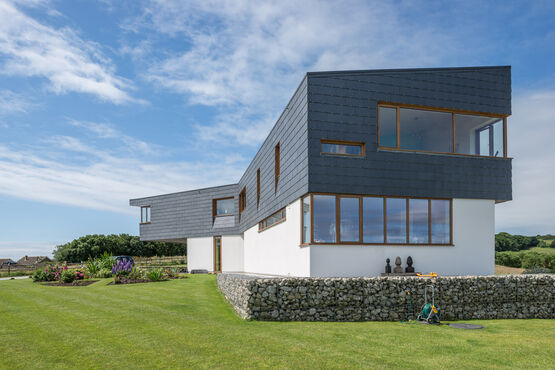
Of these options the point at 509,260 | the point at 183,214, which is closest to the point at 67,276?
the point at 183,214

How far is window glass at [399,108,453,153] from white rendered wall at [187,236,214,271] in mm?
19485

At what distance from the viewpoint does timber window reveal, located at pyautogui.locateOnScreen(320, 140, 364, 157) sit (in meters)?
13.0

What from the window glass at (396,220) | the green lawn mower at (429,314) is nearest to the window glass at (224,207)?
the window glass at (396,220)

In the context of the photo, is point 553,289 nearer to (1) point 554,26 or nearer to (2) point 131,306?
(1) point 554,26

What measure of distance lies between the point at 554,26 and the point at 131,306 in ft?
58.7

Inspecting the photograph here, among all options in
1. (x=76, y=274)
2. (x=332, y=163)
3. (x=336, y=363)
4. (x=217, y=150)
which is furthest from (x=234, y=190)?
(x=336, y=363)

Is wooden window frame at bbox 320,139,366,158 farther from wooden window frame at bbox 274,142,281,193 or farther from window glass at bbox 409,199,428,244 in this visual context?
wooden window frame at bbox 274,142,281,193

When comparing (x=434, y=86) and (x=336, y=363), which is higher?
(x=434, y=86)

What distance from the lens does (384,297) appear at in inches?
444

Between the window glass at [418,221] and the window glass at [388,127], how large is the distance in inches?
77.1

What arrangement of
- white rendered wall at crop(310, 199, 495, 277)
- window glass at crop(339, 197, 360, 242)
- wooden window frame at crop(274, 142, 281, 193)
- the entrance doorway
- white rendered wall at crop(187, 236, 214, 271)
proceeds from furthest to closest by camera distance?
white rendered wall at crop(187, 236, 214, 271) → the entrance doorway → wooden window frame at crop(274, 142, 281, 193) → window glass at crop(339, 197, 360, 242) → white rendered wall at crop(310, 199, 495, 277)

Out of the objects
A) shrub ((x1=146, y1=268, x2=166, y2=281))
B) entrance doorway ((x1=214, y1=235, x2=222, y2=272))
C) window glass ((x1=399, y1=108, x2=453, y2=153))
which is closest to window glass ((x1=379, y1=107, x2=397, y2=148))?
window glass ((x1=399, y1=108, x2=453, y2=153))

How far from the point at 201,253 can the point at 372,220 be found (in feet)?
65.9

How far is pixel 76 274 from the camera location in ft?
66.1
